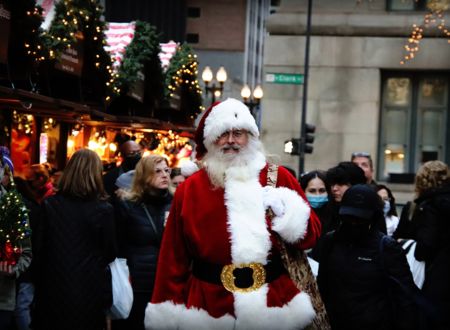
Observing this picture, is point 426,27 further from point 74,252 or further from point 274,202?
point 274,202

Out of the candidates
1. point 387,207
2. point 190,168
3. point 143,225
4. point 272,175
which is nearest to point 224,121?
point 272,175

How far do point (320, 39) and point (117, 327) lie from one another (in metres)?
14.8

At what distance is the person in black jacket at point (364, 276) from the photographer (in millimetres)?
6043


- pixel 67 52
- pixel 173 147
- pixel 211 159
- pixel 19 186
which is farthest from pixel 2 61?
pixel 173 147

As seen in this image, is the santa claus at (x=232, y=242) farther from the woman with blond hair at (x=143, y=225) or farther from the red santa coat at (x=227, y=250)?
the woman with blond hair at (x=143, y=225)

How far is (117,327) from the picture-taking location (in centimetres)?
856

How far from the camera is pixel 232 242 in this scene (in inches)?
207

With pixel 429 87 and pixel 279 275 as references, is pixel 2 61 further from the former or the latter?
pixel 429 87

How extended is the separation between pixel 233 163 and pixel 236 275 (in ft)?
2.38

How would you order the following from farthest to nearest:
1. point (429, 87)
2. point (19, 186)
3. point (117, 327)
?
point (429, 87)
point (19, 186)
point (117, 327)

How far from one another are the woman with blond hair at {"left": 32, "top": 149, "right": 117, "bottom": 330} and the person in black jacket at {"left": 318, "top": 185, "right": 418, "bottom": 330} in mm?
2112

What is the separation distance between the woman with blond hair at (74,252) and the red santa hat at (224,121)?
2035 mm

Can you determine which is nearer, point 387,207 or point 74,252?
point 74,252

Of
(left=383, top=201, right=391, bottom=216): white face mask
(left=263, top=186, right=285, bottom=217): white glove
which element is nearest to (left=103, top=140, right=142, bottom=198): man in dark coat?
(left=383, top=201, right=391, bottom=216): white face mask
